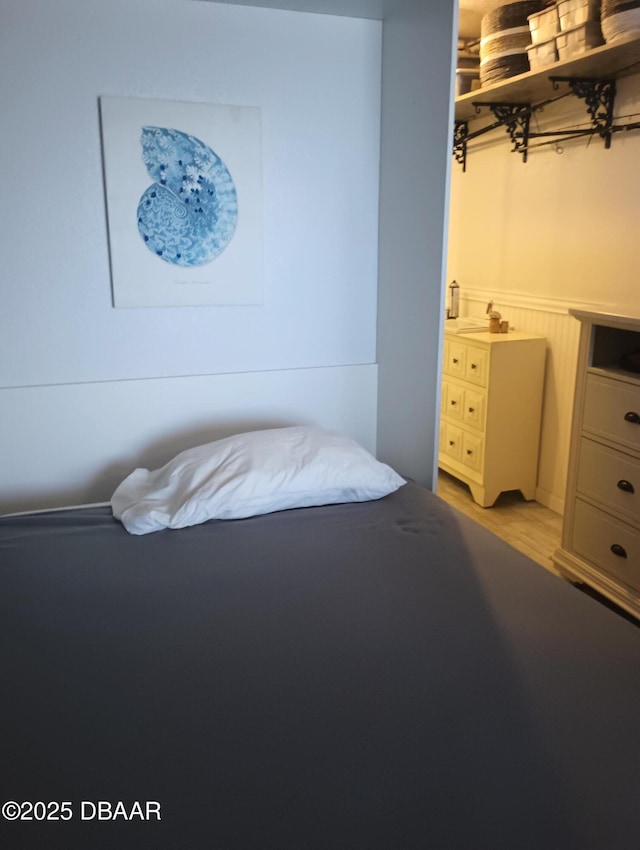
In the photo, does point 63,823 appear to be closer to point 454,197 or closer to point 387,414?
point 387,414

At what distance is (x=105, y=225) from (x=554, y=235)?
2.15 meters

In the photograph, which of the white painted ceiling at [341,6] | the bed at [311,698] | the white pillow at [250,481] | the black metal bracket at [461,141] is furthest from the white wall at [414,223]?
the black metal bracket at [461,141]

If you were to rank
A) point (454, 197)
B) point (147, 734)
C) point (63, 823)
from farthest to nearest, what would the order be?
point (454, 197), point (147, 734), point (63, 823)

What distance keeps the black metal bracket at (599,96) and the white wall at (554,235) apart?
0.12ft

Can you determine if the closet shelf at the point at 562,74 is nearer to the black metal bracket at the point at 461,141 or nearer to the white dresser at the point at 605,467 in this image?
the black metal bracket at the point at 461,141

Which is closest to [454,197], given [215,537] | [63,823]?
[215,537]

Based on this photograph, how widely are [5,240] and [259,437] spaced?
926 mm

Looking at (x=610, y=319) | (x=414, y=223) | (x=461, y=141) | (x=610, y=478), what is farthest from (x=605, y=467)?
(x=461, y=141)

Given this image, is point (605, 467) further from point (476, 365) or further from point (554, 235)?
point (554, 235)

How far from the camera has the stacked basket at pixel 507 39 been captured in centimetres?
295

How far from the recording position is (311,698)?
113 centimetres

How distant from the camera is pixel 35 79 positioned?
1.93 metres

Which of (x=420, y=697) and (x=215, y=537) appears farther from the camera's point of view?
(x=215, y=537)

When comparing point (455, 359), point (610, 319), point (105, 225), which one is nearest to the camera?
point (105, 225)
